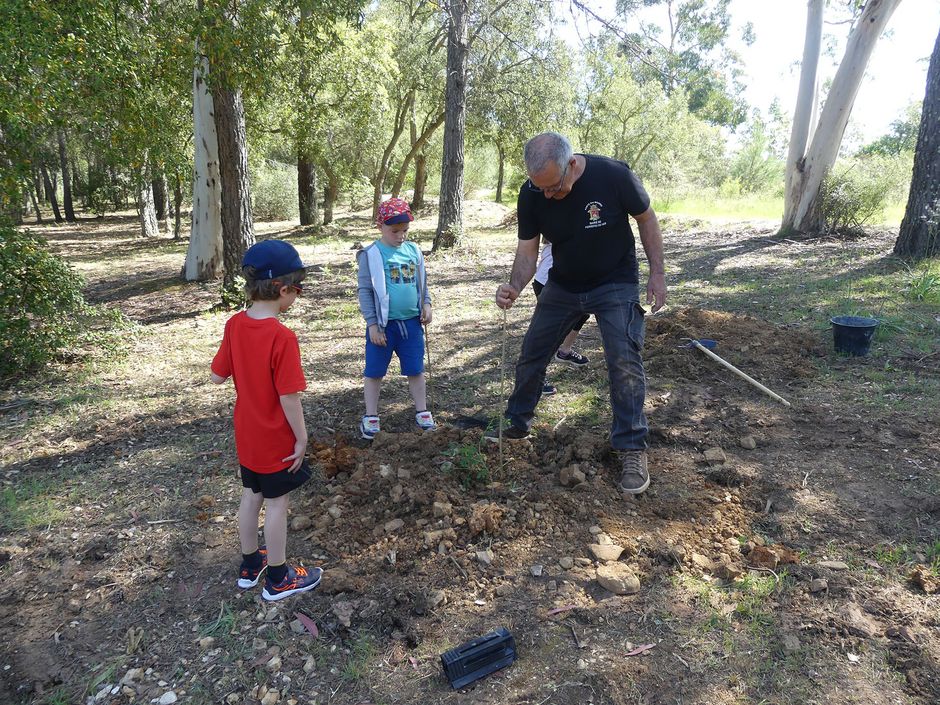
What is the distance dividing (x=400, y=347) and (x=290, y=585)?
1.82m

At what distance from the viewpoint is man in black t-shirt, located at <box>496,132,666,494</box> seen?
11.4 feet

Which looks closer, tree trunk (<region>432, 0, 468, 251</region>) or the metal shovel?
the metal shovel

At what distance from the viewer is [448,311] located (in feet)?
26.4

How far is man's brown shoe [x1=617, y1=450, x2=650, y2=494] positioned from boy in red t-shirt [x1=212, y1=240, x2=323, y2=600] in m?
1.81

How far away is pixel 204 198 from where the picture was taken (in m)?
10.3

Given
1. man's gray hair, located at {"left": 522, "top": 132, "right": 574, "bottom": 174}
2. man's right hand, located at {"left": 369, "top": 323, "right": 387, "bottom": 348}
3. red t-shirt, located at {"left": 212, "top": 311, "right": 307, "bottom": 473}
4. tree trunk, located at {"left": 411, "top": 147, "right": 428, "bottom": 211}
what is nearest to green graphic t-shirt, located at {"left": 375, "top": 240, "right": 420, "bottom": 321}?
man's right hand, located at {"left": 369, "top": 323, "right": 387, "bottom": 348}

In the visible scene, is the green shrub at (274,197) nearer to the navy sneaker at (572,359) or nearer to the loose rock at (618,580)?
the navy sneaker at (572,359)

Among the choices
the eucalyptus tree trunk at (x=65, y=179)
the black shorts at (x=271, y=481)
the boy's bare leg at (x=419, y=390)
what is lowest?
the boy's bare leg at (x=419, y=390)

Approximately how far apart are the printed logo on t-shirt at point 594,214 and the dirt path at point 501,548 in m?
1.36

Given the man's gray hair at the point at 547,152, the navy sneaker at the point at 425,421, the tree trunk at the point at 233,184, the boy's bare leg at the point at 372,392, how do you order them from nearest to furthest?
the man's gray hair at the point at 547,152, the boy's bare leg at the point at 372,392, the navy sneaker at the point at 425,421, the tree trunk at the point at 233,184

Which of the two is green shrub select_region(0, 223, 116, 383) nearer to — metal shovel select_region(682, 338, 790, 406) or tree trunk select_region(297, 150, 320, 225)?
metal shovel select_region(682, 338, 790, 406)

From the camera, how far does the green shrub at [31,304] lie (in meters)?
5.29

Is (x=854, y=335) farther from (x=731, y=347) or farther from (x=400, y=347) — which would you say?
(x=400, y=347)

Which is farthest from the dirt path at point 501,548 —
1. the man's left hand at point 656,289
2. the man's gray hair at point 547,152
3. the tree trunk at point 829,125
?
the tree trunk at point 829,125
